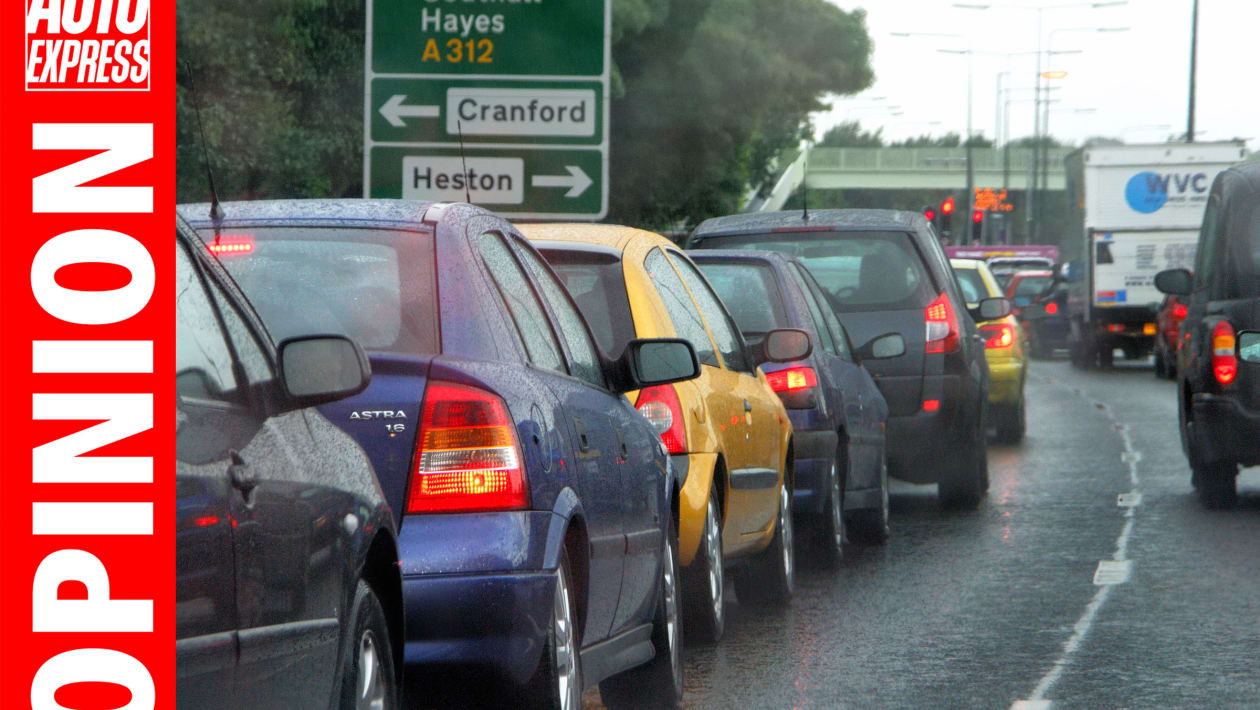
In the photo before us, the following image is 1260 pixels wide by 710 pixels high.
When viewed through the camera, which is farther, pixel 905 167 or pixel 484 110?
pixel 905 167

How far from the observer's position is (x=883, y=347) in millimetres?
12781

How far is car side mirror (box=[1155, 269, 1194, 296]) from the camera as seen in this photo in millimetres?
14586

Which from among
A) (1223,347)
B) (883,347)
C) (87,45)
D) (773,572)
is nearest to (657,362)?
(773,572)

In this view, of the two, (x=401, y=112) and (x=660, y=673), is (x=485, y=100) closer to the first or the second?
(x=401, y=112)

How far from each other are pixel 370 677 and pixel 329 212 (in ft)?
5.31

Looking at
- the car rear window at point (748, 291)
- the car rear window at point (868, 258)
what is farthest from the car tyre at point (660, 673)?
the car rear window at point (868, 258)

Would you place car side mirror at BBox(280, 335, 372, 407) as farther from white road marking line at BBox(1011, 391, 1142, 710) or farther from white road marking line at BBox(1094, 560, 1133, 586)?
white road marking line at BBox(1094, 560, 1133, 586)

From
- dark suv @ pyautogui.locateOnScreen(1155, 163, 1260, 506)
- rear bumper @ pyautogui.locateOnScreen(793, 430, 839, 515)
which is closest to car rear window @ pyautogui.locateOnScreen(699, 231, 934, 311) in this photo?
dark suv @ pyautogui.locateOnScreen(1155, 163, 1260, 506)

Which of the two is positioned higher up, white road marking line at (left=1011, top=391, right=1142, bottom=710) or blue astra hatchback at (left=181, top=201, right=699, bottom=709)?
blue astra hatchback at (left=181, top=201, right=699, bottom=709)

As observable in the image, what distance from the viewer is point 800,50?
5319cm

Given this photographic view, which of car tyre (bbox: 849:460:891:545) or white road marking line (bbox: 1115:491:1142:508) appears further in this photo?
white road marking line (bbox: 1115:491:1142:508)

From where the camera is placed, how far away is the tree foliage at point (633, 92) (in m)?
25.9

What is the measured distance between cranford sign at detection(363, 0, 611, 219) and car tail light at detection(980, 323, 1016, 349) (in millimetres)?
5658

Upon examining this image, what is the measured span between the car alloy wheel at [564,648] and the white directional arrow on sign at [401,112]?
8.80 m
